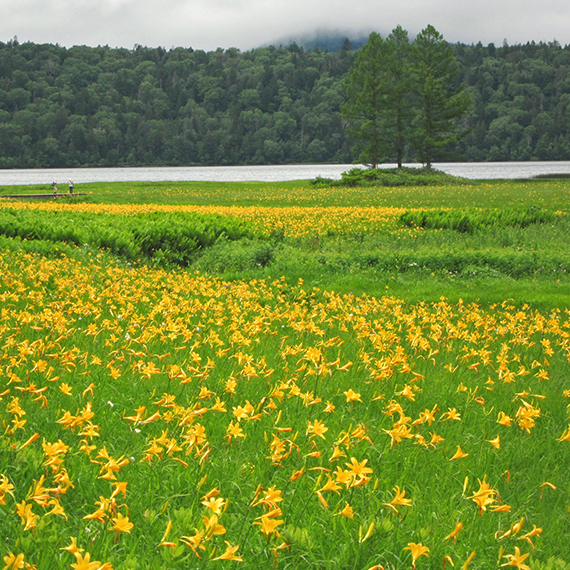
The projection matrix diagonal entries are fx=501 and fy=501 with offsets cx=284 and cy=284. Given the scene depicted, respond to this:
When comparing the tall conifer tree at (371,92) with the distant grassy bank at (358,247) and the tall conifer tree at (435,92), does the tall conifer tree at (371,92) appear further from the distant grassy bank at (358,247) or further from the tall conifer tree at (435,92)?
the distant grassy bank at (358,247)

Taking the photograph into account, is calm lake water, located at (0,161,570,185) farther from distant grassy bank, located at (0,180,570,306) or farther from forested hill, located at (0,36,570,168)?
distant grassy bank, located at (0,180,570,306)

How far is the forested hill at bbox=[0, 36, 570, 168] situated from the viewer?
12625 centimetres

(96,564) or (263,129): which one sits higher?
(263,129)

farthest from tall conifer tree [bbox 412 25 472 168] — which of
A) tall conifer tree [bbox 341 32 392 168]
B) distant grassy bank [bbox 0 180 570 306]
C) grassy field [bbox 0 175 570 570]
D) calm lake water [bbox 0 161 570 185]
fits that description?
grassy field [bbox 0 175 570 570]

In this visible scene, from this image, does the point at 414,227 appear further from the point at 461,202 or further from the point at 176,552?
the point at 176,552

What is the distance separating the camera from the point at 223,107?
16600 centimetres

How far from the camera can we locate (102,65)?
175 metres

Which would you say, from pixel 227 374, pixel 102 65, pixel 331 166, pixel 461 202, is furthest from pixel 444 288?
pixel 102 65

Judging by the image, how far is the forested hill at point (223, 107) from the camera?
4970 inches

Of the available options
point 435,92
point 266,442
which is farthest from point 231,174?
point 266,442

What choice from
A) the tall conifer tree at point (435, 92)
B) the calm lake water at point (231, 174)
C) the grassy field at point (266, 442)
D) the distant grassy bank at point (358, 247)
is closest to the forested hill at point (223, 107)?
the calm lake water at point (231, 174)

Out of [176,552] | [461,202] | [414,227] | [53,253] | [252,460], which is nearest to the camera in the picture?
[176,552]

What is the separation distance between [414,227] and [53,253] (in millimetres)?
12693

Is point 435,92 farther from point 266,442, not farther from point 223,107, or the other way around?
point 223,107
